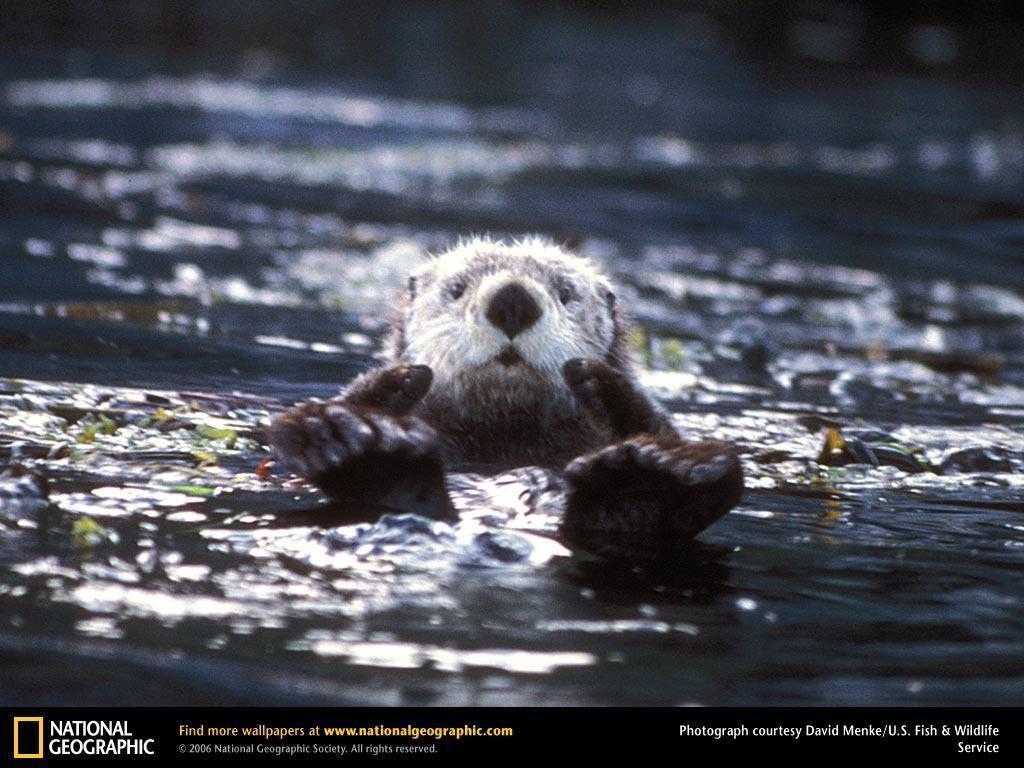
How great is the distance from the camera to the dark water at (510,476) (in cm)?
333

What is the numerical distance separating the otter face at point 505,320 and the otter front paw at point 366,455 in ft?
1.75

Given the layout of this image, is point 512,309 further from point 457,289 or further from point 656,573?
point 656,573

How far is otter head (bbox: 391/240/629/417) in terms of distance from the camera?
446cm

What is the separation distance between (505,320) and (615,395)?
1.43 feet

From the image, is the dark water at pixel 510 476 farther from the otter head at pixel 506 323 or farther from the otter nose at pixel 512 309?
the otter nose at pixel 512 309

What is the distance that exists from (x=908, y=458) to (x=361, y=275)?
4595 mm

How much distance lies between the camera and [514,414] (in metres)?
4.79
